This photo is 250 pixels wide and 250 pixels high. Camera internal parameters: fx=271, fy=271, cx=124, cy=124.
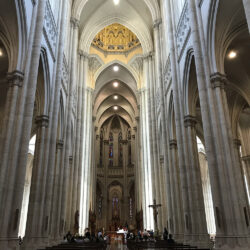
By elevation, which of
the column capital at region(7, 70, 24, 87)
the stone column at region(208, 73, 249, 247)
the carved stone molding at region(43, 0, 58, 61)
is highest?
the carved stone molding at region(43, 0, 58, 61)

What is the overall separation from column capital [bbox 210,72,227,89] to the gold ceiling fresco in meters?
24.3

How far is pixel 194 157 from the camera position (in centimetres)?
1281

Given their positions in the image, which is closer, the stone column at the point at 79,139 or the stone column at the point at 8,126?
the stone column at the point at 8,126

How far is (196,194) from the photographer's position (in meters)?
12.0

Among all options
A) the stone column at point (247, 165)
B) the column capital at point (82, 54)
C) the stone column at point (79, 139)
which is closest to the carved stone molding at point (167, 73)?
the stone column at point (79, 139)

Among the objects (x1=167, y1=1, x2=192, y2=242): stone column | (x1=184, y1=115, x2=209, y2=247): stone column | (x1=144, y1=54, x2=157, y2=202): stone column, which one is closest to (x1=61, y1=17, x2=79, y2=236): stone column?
(x1=144, y1=54, x2=157, y2=202): stone column

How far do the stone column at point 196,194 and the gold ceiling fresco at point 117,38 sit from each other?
2197 cm

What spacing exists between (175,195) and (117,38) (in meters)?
23.5

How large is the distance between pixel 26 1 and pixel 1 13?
1.01 metres

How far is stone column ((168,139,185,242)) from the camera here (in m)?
14.6

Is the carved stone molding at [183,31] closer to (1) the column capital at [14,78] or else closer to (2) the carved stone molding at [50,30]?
(2) the carved stone molding at [50,30]

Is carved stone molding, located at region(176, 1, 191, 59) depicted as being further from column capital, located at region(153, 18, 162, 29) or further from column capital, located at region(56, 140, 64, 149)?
column capital, located at region(56, 140, 64, 149)

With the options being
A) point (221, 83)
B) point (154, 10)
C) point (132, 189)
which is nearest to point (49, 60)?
point (221, 83)

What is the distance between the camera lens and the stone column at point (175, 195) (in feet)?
47.8
